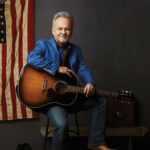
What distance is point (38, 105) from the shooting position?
102 inches

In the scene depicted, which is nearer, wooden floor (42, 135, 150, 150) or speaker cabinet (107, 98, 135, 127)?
speaker cabinet (107, 98, 135, 127)

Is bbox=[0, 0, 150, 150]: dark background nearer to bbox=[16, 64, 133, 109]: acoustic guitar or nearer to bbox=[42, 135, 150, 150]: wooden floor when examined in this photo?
bbox=[42, 135, 150, 150]: wooden floor

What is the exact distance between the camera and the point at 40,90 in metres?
2.63

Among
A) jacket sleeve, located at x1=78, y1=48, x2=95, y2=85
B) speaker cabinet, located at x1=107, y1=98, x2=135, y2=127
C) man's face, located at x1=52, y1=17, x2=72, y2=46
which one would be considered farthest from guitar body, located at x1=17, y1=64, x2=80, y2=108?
speaker cabinet, located at x1=107, y1=98, x2=135, y2=127

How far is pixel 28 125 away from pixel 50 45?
1.33 meters

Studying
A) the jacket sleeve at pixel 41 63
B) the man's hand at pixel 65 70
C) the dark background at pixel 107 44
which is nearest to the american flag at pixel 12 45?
the dark background at pixel 107 44

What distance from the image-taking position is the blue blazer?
267 cm

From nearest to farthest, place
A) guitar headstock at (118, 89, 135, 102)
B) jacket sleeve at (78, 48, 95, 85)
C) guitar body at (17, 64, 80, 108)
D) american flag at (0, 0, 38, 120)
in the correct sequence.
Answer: guitar body at (17, 64, 80, 108)
guitar headstock at (118, 89, 135, 102)
jacket sleeve at (78, 48, 95, 85)
american flag at (0, 0, 38, 120)

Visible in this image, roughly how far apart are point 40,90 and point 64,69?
307mm

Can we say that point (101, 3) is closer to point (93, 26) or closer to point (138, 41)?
point (93, 26)

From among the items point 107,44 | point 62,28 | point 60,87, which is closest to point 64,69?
point 60,87

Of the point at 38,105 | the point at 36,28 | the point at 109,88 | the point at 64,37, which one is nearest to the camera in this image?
the point at 38,105

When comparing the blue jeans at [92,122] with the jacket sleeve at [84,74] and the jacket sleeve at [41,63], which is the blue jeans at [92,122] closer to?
the jacket sleeve at [84,74]

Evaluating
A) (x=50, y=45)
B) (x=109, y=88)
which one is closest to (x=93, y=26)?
(x=109, y=88)
